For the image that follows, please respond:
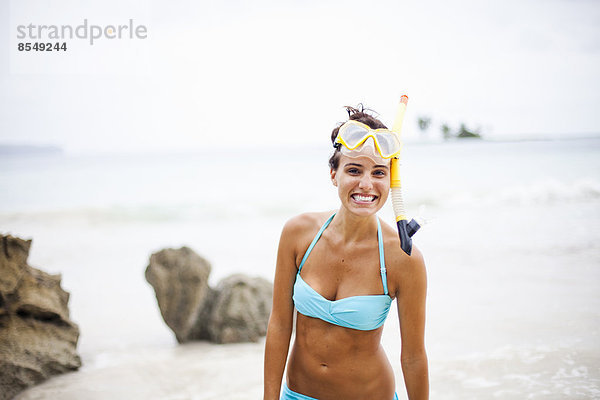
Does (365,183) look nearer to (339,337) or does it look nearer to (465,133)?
(339,337)

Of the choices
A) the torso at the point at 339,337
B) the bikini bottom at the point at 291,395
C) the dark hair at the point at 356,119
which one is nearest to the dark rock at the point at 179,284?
the bikini bottom at the point at 291,395

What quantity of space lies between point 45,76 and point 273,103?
43.9 feet

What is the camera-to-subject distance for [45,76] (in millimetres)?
21062

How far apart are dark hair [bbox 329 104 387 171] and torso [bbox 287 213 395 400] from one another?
1.10ft

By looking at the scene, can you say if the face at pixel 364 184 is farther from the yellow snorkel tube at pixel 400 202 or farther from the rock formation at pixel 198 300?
the rock formation at pixel 198 300

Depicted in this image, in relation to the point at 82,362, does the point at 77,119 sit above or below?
above

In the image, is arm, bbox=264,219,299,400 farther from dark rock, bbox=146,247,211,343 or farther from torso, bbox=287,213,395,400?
dark rock, bbox=146,247,211,343

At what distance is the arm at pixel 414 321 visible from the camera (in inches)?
76.1

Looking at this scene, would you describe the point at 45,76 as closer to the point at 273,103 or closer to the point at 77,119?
the point at 77,119

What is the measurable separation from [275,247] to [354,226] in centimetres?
799

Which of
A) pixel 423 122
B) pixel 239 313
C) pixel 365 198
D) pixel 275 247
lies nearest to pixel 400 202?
pixel 365 198

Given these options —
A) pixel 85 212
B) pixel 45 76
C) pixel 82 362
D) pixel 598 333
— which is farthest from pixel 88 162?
pixel 598 333

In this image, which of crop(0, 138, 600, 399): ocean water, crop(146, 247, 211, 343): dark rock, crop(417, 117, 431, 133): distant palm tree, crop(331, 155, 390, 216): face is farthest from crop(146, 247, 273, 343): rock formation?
crop(417, 117, 431, 133): distant palm tree

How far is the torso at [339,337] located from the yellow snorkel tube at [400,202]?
273 mm
